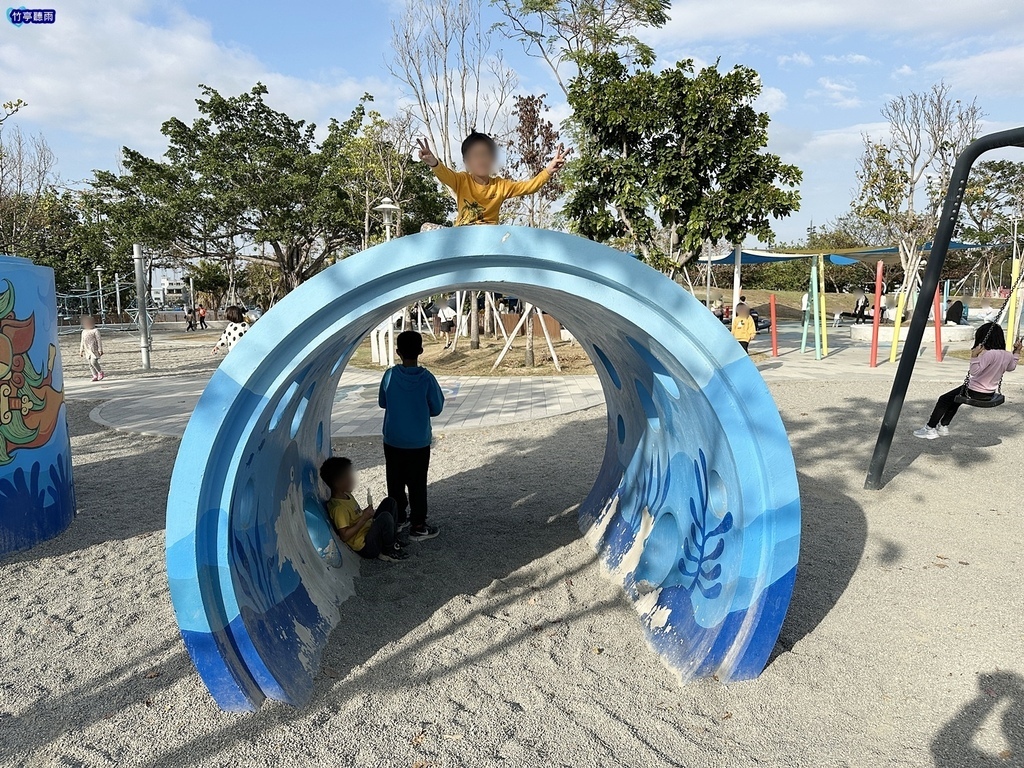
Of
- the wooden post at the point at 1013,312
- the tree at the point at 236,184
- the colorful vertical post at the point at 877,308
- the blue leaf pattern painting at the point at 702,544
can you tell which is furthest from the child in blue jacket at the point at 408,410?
the tree at the point at 236,184

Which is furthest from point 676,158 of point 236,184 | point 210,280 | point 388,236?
point 210,280

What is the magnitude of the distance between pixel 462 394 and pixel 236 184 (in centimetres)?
2193

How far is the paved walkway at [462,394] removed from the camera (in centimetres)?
1077

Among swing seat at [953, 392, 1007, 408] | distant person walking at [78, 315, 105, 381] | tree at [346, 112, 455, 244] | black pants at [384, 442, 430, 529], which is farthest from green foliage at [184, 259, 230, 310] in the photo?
swing seat at [953, 392, 1007, 408]

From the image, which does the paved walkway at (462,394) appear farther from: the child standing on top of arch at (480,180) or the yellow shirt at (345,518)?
the child standing on top of arch at (480,180)

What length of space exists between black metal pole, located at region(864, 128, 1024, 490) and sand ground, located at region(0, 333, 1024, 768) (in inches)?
18.4

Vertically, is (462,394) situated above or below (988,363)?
below

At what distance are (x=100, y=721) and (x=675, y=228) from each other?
15632 millimetres

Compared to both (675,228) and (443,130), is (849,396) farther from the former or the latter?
(443,130)

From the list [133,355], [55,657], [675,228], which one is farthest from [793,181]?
[133,355]

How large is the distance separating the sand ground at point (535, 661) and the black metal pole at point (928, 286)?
18.4 inches

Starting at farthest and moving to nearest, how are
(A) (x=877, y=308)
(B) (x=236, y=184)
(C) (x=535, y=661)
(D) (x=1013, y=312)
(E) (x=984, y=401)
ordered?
1. (B) (x=236, y=184)
2. (A) (x=877, y=308)
3. (D) (x=1013, y=312)
4. (E) (x=984, y=401)
5. (C) (x=535, y=661)

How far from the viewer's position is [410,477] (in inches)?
216

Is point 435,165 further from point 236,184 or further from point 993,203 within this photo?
point 993,203
